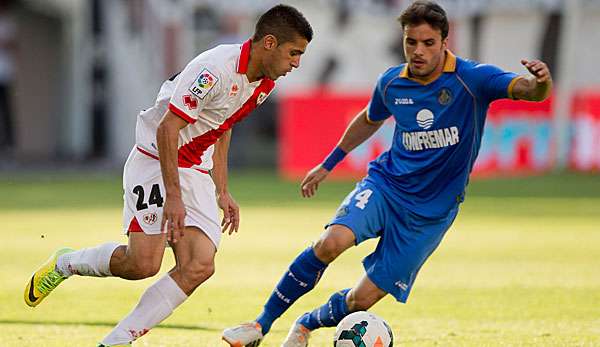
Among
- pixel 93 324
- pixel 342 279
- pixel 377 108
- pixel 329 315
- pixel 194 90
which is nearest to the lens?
pixel 194 90

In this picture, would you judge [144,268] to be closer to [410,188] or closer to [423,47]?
[410,188]

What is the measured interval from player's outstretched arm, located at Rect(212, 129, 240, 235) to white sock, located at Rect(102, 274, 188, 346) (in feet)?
2.68

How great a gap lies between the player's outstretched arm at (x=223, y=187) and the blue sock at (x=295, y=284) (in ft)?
1.71

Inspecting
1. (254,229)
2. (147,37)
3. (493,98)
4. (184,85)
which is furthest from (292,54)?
(147,37)

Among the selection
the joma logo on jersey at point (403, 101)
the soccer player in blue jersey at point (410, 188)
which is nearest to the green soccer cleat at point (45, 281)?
the soccer player in blue jersey at point (410, 188)

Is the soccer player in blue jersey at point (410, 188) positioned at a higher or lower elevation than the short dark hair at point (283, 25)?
lower

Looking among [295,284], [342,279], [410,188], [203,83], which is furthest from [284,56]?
[342,279]

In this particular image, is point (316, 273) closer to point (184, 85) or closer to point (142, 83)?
point (184, 85)

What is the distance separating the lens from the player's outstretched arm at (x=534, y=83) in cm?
615

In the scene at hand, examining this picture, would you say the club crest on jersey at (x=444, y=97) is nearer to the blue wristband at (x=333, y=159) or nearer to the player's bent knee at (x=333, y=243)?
the blue wristband at (x=333, y=159)

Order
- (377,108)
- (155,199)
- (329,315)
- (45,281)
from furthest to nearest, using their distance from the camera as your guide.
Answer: (377,108), (45,281), (329,315), (155,199)

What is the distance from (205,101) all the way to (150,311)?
1.15 meters

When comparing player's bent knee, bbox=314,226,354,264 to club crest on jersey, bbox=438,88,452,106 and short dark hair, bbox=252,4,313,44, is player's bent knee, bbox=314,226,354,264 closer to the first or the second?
club crest on jersey, bbox=438,88,452,106

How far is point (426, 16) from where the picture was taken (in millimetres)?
6672
